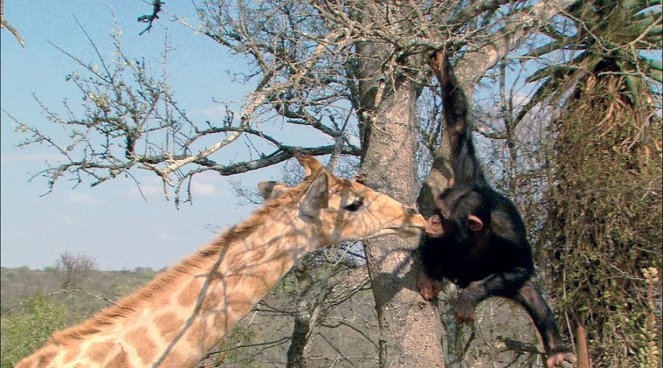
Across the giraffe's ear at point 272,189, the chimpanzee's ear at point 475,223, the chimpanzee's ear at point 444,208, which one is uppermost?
the giraffe's ear at point 272,189

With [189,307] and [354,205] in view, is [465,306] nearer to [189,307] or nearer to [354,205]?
[354,205]

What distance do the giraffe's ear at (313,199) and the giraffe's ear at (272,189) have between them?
242 mm

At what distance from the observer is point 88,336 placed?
492 cm

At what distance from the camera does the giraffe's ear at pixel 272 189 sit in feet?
19.2

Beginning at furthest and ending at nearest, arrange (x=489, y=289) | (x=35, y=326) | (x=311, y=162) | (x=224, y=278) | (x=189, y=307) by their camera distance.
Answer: (x=35, y=326) → (x=489, y=289) → (x=311, y=162) → (x=224, y=278) → (x=189, y=307)

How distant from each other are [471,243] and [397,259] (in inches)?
23.9

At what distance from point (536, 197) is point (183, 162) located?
15.9 feet

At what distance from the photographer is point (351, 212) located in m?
5.91

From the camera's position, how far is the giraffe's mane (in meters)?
4.92

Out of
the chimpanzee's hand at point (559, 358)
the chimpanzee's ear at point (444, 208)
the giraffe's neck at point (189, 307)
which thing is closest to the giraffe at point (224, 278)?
the giraffe's neck at point (189, 307)

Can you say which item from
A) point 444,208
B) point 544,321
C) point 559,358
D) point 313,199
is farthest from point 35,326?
point 559,358

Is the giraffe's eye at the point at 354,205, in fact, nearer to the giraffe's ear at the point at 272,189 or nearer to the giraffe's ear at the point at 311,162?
the giraffe's ear at the point at 311,162

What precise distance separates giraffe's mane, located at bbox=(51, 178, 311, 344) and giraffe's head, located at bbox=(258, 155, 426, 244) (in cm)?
30

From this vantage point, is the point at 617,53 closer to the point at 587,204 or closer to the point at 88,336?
the point at 587,204
